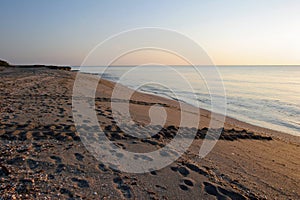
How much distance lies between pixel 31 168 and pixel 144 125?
4081 mm

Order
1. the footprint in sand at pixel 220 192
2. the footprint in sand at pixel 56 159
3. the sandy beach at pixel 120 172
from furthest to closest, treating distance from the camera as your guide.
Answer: the footprint in sand at pixel 56 159, the footprint in sand at pixel 220 192, the sandy beach at pixel 120 172

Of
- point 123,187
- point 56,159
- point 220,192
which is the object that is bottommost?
point 220,192

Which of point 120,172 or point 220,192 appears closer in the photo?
point 220,192

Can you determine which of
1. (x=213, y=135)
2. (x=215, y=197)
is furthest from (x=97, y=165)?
(x=213, y=135)

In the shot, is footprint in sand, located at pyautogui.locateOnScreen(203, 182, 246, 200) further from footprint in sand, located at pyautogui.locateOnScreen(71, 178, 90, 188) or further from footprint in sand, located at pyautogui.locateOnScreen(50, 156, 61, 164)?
footprint in sand, located at pyautogui.locateOnScreen(50, 156, 61, 164)

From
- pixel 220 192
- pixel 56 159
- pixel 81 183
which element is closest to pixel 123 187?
pixel 81 183

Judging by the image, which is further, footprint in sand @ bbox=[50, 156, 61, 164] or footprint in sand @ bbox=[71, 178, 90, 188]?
footprint in sand @ bbox=[50, 156, 61, 164]

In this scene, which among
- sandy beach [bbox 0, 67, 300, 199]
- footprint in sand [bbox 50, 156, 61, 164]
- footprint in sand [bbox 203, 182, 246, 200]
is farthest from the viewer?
footprint in sand [bbox 50, 156, 61, 164]

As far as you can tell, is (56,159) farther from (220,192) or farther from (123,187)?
(220,192)

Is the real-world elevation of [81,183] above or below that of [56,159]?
below

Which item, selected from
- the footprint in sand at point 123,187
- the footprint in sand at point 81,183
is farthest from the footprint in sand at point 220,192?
the footprint in sand at point 81,183

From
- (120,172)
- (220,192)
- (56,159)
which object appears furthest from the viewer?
(56,159)

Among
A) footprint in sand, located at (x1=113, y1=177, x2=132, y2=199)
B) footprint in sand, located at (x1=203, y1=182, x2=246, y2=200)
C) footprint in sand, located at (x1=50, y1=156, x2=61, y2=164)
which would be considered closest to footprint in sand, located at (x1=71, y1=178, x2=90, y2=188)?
footprint in sand, located at (x1=113, y1=177, x2=132, y2=199)

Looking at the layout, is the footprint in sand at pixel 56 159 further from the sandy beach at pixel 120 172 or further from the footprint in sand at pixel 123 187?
the footprint in sand at pixel 123 187
